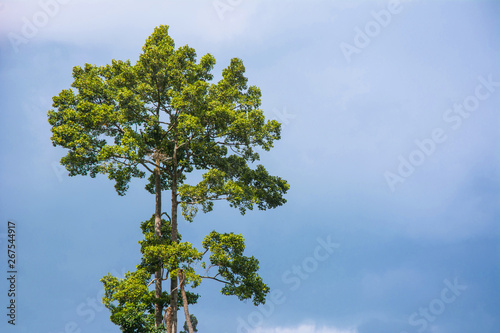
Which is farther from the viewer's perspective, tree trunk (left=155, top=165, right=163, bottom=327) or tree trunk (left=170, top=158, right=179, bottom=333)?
tree trunk (left=155, top=165, right=163, bottom=327)

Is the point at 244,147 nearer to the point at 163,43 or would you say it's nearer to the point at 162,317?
the point at 163,43

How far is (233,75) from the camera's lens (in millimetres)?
23312

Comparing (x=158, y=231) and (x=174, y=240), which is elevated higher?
(x=158, y=231)

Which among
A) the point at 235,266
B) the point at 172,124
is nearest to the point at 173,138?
the point at 172,124

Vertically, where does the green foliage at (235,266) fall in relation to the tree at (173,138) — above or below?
below

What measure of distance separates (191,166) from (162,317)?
7009 millimetres

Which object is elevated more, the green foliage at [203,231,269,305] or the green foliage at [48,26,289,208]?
the green foliage at [48,26,289,208]

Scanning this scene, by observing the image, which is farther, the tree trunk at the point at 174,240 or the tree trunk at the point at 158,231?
the tree trunk at the point at 158,231

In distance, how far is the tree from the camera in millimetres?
21156

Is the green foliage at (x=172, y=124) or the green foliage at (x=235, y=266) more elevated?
the green foliage at (x=172, y=124)

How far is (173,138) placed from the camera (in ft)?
75.7

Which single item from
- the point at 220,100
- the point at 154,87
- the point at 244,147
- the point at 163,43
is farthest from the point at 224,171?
the point at 163,43

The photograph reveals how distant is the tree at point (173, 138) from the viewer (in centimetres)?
2116

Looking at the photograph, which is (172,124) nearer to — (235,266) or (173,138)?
(173,138)
